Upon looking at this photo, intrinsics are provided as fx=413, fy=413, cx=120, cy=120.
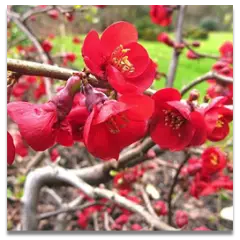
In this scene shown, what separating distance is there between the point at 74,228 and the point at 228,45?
1.02 m

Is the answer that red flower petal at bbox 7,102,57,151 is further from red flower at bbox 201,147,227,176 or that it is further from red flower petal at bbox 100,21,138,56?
red flower at bbox 201,147,227,176

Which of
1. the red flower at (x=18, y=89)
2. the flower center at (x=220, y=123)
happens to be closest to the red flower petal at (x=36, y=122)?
the flower center at (x=220, y=123)

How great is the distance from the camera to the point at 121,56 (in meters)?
0.46

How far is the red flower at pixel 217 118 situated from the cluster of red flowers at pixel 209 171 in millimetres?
389

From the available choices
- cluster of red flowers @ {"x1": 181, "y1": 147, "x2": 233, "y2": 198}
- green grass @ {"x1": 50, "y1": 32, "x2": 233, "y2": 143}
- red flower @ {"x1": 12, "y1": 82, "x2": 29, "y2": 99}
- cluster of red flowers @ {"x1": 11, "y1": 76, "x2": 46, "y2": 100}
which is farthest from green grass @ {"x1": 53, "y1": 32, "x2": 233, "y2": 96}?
cluster of red flowers @ {"x1": 181, "y1": 147, "x2": 233, "y2": 198}

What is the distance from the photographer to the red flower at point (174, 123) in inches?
19.4

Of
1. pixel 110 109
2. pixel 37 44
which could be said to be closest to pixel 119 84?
pixel 110 109

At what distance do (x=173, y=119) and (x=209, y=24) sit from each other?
10.3 ft

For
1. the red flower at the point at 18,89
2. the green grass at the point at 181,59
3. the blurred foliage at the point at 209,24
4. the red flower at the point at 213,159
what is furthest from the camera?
the blurred foliage at the point at 209,24

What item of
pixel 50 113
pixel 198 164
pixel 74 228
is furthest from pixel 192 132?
pixel 74 228

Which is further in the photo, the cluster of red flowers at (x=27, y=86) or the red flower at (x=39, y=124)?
the cluster of red flowers at (x=27, y=86)

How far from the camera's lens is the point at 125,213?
5.01 feet

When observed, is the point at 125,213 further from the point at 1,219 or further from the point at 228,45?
the point at 1,219

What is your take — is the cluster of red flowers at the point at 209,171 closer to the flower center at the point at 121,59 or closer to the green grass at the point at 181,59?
the flower center at the point at 121,59
